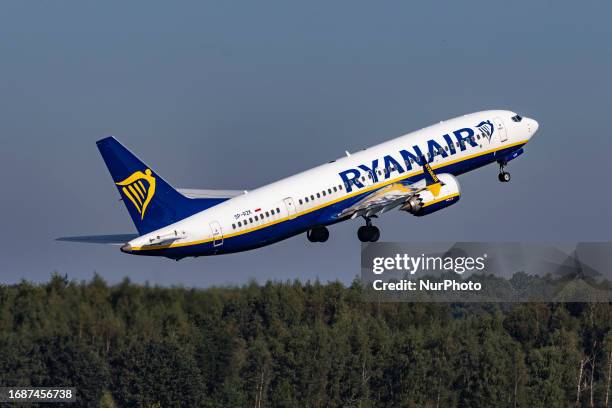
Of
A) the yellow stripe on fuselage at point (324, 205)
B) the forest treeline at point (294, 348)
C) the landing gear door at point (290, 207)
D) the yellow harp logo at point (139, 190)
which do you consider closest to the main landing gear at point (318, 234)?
the yellow stripe on fuselage at point (324, 205)

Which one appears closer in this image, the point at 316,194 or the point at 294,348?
the point at 316,194

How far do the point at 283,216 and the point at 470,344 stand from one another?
60750 millimetres

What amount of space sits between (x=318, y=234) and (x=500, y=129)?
1605 cm

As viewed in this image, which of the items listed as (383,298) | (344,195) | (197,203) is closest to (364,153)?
(344,195)

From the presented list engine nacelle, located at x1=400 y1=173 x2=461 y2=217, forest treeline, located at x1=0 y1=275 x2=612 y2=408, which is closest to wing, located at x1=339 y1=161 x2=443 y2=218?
engine nacelle, located at x1=400 y1=173 x2=461 y2=217

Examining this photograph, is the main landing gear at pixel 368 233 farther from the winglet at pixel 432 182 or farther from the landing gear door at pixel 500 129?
the landing gear door at pixel 500 129

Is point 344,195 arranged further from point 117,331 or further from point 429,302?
point 429,302

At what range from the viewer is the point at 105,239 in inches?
4284

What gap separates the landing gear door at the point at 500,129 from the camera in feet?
406

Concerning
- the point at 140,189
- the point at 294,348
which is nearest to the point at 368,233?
the point at 140,189

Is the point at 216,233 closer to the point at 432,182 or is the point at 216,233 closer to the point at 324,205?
the point at 324,205

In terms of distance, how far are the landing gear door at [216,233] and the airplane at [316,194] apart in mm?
61

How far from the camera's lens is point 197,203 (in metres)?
108

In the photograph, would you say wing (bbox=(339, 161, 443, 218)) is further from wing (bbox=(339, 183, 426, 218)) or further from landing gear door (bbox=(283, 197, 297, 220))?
landing gear door (bbox=(283, 197, 297, 220))
